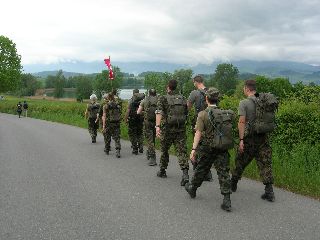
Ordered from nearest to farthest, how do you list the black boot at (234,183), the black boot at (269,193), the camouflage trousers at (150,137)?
the black boot at (269,193)
the black boot at (234,183)
the camouflage trousers at (150,137)

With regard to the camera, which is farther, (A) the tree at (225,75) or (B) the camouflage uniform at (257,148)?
(A) the tree at (225,75)

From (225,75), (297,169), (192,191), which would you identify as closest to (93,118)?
(297,169)

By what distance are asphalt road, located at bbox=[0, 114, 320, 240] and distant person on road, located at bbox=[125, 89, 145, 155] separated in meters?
2.77

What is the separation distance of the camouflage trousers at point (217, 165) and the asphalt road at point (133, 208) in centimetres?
39

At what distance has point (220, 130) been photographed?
634 centimetres

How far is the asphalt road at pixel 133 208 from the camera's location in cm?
527

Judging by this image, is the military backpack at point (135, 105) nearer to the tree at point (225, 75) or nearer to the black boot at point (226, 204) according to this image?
the black boot at point (226, 204)

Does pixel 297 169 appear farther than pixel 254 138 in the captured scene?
Yes

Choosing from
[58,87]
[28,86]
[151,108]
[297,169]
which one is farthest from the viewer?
[28,86]

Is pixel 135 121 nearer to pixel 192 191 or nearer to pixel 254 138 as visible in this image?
pixel 192 191

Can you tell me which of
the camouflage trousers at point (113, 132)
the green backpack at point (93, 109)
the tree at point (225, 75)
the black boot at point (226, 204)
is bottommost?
the black boot at point (226, 204)

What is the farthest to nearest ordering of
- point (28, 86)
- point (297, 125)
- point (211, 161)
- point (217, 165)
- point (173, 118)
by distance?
1. point (28, 86)
2. point (297, 125)
3. point (173, 118)
4. point (211, 161)
5. point (217, 165)

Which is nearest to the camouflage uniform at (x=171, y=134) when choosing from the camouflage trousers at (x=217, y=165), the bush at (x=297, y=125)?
the camouflage trousers at (x=217, y=165)

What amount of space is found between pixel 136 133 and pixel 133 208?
645 cm
